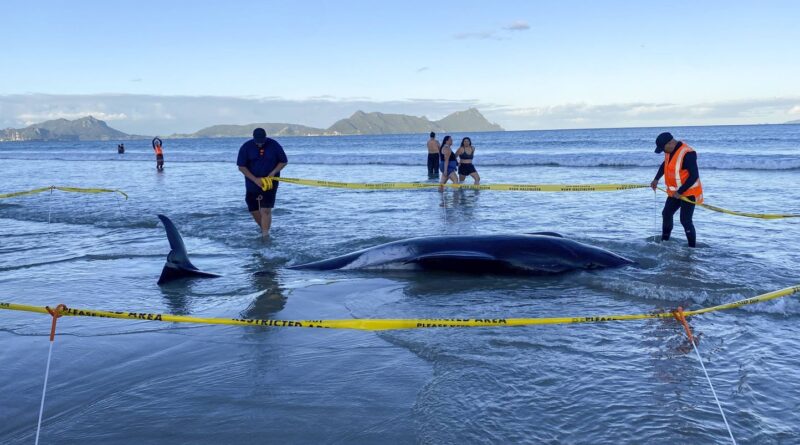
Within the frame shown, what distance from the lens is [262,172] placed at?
10.1 meters

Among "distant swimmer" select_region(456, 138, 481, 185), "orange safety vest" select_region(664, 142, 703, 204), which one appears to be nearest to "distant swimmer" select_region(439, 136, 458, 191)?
"distant swimmer" select_region(456, 138, 481, 185)

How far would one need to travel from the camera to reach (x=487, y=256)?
719 centimetres

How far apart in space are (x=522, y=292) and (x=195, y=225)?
27.1 feet

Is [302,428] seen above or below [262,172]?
below

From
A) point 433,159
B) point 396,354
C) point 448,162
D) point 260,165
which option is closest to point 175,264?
point 260,165

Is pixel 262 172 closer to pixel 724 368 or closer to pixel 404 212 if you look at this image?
pixel 404 212

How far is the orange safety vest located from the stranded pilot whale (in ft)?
6.44

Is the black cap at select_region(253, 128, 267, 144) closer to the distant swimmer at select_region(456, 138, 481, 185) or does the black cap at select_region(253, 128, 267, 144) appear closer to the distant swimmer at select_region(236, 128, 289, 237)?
the distant swimmer at select_region(236, 128, 289, 237)

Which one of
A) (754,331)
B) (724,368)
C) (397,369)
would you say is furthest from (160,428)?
(754,331)

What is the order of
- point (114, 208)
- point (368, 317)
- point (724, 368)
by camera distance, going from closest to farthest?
1. point (724, 368)
2. point (368, 317)
3. point (114, 208)

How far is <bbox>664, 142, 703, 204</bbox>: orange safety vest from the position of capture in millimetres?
8672

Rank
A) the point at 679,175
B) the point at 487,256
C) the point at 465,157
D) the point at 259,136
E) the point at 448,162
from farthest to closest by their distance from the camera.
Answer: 1. the point at 448,162
2. the point at 465,157
3. the point at 259,136
4. the point at 679,175
5. the point at 487,256

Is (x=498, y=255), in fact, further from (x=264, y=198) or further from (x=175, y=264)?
(x=264, y=198)

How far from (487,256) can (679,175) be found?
3655mm
